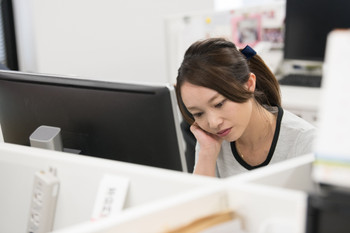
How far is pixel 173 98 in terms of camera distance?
3.34 feet

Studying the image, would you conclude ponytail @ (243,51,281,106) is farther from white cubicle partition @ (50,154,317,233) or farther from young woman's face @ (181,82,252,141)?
white cubicle partition @ (50,154,317,233)

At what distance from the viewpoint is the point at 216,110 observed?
52.7 inches

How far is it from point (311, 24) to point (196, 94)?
1.56m

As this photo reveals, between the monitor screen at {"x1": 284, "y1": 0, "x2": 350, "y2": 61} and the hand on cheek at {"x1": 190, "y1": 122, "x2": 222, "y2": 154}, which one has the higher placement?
the monitor screen at {"x1": 284, "y1": 0, "x2": 350, "y2": 61}

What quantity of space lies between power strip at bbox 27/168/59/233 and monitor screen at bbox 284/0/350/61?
204cm

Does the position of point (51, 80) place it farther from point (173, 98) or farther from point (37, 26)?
point (37, 26)

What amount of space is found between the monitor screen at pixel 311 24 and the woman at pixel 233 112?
1.23m

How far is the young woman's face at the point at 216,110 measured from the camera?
1320 mm

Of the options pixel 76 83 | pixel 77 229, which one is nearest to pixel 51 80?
pixel 76 83

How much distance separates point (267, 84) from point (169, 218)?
0.93 metres

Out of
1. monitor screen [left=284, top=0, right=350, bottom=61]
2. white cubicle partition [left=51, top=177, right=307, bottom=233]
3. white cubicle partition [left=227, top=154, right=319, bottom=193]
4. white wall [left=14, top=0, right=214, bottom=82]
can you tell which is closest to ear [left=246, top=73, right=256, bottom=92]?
white cubicle partition [left=227, top=154, right=319, bottom=193]

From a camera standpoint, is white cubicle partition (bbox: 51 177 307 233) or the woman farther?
the woman

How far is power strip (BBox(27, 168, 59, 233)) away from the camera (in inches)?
36.0

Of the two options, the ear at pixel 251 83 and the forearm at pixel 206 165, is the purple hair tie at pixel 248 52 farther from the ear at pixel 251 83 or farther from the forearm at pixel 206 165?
the forearm at pixel 206 165
